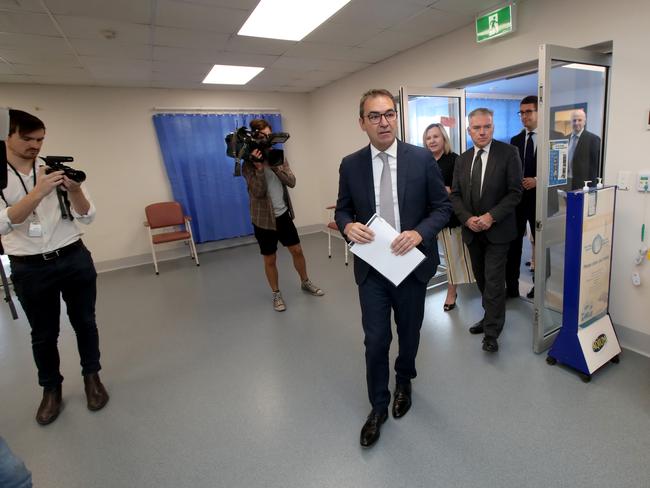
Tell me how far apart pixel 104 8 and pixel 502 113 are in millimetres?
7141

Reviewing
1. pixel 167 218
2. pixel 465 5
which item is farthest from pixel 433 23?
pixel 167 218

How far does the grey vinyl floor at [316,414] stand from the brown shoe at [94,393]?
51 millimetres

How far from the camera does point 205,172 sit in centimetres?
546

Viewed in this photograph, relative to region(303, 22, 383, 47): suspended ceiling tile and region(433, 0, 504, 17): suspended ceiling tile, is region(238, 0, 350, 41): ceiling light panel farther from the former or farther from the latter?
region(433, 0, 504, 17): suspended ceiling tile

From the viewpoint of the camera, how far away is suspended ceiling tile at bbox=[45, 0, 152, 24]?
7.49ft

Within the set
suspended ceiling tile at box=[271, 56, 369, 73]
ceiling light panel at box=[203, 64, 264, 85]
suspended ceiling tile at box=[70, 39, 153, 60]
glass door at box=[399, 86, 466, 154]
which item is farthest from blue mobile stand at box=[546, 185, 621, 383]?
ceiling light panel at box=[203, 64, 264, 85]

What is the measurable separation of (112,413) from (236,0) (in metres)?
2.77

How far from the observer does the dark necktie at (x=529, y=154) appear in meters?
2.76

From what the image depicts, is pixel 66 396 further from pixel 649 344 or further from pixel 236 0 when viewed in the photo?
pixel 649 344

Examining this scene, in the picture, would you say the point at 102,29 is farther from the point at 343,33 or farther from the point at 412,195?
the point at 412,195

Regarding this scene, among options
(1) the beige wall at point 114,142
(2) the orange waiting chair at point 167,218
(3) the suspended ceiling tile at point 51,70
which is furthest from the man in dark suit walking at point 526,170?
(3) the suspended ceiling tile at point 51,70

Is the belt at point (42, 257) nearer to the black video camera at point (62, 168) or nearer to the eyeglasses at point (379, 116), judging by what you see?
the black video camera at point (62, 168)

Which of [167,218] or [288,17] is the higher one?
[288,17]

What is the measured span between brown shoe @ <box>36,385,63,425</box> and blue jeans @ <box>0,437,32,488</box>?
143cm
